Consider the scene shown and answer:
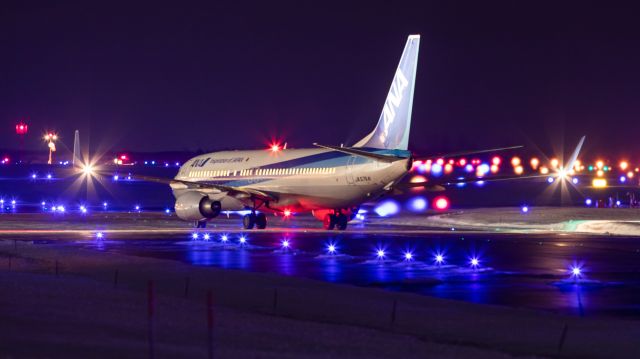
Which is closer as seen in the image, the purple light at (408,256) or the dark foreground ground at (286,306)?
the dark foreground ground at (286,306)

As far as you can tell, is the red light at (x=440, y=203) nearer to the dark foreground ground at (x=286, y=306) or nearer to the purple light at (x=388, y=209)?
the purple light at (x=388, y=209)

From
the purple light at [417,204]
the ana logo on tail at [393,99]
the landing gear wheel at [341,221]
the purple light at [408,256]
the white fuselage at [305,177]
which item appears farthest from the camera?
the purple light at [417,204]

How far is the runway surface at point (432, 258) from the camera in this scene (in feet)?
76.4

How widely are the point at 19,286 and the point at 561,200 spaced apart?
225 ft

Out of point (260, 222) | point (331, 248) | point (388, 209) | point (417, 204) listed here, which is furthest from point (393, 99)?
point (417, 204)

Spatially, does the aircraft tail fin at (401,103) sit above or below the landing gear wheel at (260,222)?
above

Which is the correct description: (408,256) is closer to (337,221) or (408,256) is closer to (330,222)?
(337,221)

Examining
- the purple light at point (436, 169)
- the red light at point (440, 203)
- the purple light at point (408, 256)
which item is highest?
the purple light at point (436, 169)

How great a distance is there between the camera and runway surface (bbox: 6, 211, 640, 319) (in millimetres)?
23297

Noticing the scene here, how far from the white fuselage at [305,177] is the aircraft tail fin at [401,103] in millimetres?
974

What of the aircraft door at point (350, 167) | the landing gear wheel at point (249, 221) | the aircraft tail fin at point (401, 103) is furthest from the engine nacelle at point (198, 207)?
the aircraft tail fin at point (401, 103)

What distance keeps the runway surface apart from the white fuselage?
1.63 m

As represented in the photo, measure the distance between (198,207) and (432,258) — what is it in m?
21.5

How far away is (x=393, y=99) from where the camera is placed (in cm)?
4675
